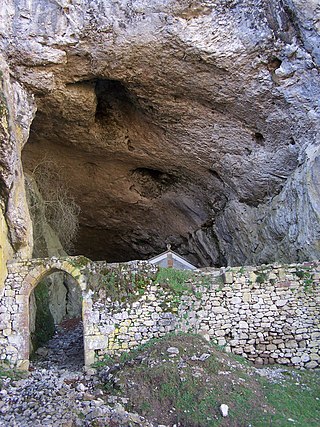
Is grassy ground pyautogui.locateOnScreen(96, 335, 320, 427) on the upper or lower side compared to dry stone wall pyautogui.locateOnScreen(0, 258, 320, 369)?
lower

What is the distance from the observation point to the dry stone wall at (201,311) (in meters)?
9.55

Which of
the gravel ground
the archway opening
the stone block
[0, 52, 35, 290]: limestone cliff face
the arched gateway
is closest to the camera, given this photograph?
the gravel ground

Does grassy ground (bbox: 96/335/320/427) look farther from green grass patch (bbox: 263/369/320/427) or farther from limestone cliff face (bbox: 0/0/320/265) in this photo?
limestone cliff face (bbox: 0/0/320/265)

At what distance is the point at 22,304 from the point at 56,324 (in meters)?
4.82

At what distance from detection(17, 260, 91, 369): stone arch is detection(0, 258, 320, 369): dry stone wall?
21mm

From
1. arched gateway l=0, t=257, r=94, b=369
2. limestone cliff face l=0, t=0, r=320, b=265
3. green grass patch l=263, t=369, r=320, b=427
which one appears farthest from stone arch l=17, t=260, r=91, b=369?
green grass patch l=263, t=369, r=320, b=427

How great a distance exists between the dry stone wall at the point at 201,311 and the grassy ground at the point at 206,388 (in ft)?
1.73

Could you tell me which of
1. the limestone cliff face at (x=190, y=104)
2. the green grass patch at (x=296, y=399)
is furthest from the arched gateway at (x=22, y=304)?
the green grass patch at (x=296, y=399)

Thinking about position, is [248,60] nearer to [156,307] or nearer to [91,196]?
[156,307]

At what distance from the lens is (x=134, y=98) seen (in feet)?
40.1

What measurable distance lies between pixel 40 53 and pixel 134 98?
2719mm

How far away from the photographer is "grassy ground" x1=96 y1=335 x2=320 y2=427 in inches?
269

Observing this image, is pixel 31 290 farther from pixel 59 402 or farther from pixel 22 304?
pixel 59 402

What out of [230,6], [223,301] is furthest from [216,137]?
[223,301]
